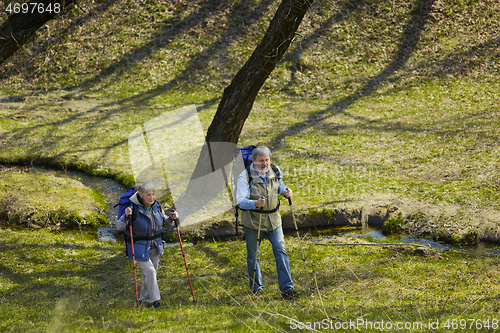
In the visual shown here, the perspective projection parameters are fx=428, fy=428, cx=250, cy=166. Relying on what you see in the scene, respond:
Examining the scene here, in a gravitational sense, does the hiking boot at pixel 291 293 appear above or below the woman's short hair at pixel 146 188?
below

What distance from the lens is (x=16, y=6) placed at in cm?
895

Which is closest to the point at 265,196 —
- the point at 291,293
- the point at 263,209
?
the point at 263,209

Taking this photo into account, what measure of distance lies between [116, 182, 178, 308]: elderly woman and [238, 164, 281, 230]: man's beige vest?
3.97 feet

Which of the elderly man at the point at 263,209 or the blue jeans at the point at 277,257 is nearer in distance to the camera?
the elderly man at the point at 263,209

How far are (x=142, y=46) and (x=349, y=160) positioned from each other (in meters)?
14.0

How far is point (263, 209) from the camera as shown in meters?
6.82

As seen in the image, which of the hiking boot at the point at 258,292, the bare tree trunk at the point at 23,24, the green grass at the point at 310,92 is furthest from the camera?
the green grass at the point at 310,92

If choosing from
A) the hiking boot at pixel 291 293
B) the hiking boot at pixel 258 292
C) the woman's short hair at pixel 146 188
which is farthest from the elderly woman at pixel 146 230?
the hiking boot at pixel 291 293

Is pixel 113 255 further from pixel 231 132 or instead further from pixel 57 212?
pixel 231 132

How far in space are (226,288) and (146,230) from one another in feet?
6.16

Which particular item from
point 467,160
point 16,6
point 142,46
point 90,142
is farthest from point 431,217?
point 142,46

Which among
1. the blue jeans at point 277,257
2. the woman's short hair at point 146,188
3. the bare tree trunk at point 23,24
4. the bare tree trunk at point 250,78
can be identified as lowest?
the blue jeans at point 277,257

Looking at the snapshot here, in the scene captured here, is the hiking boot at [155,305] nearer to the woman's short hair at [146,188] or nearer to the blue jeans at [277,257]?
the blue jeans at [277,257]

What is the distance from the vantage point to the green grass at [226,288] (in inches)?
213
